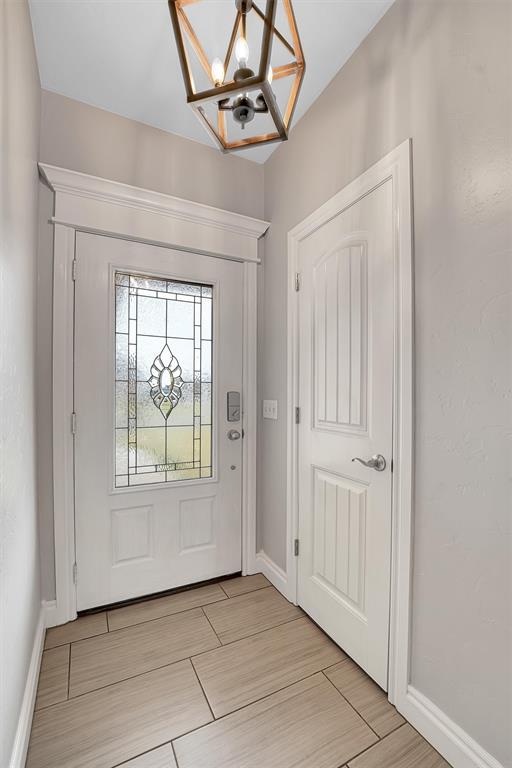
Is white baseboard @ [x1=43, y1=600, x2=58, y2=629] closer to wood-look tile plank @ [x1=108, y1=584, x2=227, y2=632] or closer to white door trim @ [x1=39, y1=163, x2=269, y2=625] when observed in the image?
white door trim @ [x1=39, y1=163, x2=269, y2=625]

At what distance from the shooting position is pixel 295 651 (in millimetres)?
1590

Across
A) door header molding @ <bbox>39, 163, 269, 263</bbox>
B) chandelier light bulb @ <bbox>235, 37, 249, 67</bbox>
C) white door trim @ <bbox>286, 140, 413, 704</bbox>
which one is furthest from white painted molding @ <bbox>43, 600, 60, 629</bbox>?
chandelier light bulb @ <bbox>235, 37, 249, 67</bbox>

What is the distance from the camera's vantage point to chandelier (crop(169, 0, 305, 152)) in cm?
79

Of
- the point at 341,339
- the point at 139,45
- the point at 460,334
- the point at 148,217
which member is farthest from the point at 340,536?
the point at 139,45

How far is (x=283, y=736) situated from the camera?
1.20m

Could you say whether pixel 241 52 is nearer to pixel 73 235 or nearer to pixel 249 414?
pixel 73 235

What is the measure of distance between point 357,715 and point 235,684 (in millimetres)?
476

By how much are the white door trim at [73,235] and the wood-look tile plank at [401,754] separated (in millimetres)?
1457

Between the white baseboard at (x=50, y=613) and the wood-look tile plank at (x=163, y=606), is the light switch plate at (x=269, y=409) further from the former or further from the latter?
the white baseboard at (x=50, y=613)

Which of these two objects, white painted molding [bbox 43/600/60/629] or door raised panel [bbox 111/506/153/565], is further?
door raised panel [bbox 111/506/153/565]

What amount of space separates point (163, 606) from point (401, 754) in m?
1.25

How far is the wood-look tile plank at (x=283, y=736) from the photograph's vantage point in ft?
3.69

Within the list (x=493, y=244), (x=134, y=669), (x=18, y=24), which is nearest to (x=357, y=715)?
(x=134, y=669)

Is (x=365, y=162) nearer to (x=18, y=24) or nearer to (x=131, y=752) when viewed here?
(x=18, y=24)
